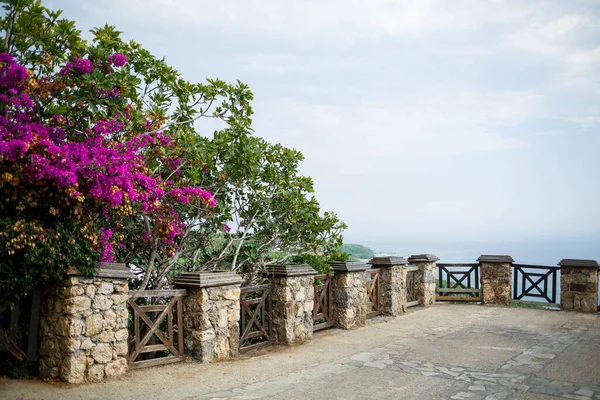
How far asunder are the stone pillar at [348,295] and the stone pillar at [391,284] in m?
1.54

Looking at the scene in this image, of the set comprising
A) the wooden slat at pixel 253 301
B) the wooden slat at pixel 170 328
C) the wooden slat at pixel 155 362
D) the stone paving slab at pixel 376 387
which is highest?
the wooden slat at pixel 253 301

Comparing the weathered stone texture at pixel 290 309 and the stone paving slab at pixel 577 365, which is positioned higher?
the weathered stone texture at pixel 290 309

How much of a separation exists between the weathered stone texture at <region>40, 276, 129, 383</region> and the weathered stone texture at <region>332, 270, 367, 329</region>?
17.4 feet

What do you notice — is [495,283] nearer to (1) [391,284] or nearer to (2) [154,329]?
(1) [391,284]

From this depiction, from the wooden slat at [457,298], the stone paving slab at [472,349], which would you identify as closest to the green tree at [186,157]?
the stone paving slab at [472,349]

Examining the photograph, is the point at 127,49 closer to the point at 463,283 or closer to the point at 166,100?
the point at 166,100

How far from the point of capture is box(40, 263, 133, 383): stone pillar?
6.06 metres

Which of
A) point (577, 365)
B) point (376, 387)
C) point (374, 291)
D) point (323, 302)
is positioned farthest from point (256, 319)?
point (577, 365)

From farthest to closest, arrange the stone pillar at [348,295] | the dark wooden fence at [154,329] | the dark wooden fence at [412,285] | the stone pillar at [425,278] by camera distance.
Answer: the dark wooden fence at [412,285] < the stone pillar at [425,278] < the stone pillar at [348,295] < the dark wooden fence at [154,329]

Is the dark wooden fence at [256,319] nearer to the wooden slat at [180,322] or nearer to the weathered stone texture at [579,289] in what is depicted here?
the wooden slat at [180,322]

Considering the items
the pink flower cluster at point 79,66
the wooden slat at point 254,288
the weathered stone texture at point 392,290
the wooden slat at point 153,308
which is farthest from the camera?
the weathered stone texture at point 392,290

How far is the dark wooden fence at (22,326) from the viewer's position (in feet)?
20.1

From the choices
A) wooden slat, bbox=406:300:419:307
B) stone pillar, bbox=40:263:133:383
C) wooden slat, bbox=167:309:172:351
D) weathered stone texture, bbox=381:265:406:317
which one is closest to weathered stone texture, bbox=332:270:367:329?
weathered stone texture, bbox=381:265:406:317

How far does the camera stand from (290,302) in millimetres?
9102
